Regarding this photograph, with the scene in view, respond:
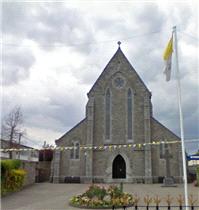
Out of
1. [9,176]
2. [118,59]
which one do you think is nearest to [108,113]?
[118,59]

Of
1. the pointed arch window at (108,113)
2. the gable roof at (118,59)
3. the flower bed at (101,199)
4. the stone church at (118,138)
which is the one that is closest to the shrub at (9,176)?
the flower bed at (101,199)

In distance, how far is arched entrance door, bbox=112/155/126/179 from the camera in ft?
99.5

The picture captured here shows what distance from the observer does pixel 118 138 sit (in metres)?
31.0

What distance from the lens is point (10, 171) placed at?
17.6 metres

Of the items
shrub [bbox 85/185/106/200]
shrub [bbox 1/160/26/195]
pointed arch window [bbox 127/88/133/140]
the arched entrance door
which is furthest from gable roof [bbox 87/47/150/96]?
shrub [bbox 85/185/106/200]


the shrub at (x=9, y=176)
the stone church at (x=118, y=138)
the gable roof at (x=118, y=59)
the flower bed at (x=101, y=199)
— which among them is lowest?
the flower bed at (x=101, y=199)

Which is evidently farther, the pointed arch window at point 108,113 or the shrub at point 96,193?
the pointed arch window at point 108,113

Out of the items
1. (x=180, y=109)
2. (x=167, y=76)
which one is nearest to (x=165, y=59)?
(x=167, y=76)

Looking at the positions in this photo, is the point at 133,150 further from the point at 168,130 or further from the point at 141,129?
the point at 168,130

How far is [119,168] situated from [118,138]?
3444 mm

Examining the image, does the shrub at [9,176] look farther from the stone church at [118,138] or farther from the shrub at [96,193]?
the stone church at [118,138]

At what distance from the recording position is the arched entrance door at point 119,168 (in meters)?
30.3

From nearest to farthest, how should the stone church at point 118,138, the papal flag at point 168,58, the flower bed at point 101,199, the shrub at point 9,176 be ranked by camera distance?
the papal flag at point 168,58 → the flower bed at point 101,199 → the shrub at point 9,176 → the stone church at point 118,138

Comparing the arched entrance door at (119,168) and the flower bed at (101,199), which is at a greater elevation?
the arched entrance door at (119,168)
